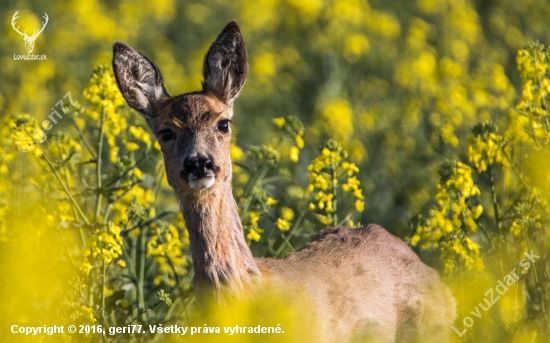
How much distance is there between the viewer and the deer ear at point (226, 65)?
7246mm

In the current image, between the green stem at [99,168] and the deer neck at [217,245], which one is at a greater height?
the green stem at [99,168]

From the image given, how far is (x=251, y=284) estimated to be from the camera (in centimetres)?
645

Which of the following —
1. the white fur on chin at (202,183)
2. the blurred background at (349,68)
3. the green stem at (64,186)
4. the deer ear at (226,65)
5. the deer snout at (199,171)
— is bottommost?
the white fur on chin at (202,183)

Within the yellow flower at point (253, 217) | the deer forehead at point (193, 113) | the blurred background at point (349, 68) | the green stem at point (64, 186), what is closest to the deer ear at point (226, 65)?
the deer forehead at point (193, 113)

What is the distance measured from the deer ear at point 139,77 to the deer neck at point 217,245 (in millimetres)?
1093

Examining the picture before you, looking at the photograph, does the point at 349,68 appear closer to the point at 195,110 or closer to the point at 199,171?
the point at 195,110

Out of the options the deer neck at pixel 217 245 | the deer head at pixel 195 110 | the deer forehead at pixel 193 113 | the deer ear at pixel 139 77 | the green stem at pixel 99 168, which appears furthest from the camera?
the green stem at pixel 99 168

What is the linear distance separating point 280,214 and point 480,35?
25.2ft

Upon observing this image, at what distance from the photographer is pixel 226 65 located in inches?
289

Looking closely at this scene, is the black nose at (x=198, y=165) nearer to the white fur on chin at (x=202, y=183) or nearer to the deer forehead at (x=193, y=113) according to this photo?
the white fur on chin at (x=202, y=183)

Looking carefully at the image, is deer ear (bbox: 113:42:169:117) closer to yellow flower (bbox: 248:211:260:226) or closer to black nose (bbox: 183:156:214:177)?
black nose (bbox: 183:156:214:177)

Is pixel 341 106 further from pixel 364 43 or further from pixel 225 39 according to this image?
pixel 225 39

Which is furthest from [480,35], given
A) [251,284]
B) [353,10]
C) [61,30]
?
[251,284]

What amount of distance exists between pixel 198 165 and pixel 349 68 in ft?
25.8
